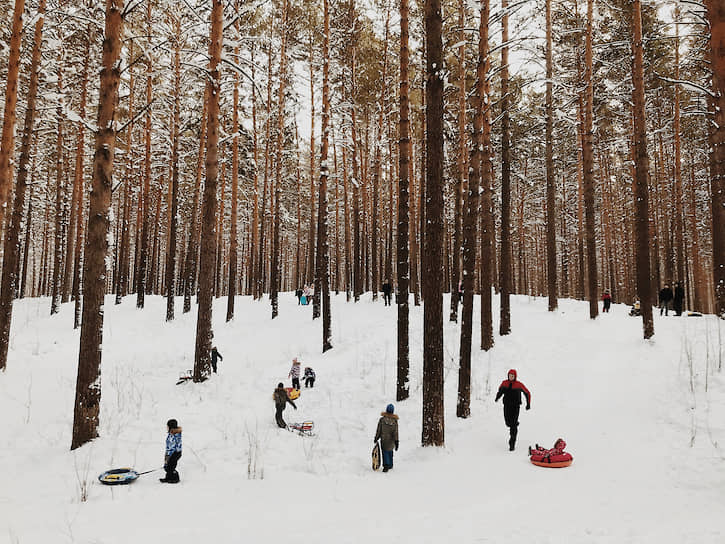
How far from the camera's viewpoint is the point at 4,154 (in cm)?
1012

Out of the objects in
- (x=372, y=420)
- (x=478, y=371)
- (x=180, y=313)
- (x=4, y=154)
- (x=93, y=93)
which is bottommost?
(x=372, y=420)

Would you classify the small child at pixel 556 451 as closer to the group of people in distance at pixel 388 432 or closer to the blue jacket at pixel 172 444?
the group of people in distance at pixel 388 432

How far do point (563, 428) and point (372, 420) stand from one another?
4.27 metres

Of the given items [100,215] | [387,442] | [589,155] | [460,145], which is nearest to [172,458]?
[387,442]

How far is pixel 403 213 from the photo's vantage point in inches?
421

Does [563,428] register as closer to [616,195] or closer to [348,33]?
[348,33]

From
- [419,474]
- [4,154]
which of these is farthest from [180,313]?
[419,474]

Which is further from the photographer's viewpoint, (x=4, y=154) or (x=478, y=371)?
(x=478, y=371)

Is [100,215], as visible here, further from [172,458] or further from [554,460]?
[554,460]

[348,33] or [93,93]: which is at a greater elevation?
[348,33]

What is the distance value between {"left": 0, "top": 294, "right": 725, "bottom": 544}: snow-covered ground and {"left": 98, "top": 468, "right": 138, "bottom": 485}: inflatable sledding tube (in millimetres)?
139

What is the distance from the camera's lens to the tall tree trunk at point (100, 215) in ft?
25.7

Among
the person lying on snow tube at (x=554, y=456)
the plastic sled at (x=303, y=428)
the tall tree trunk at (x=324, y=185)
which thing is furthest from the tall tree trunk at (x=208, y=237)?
the person lying on snow tube at (x=554, y=456)

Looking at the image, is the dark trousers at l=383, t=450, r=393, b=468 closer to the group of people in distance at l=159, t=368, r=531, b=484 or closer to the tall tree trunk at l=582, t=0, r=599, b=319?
the group of people in distance at l=159, t=368, r=531, b=484
